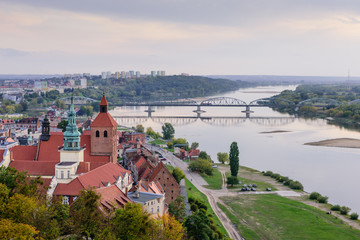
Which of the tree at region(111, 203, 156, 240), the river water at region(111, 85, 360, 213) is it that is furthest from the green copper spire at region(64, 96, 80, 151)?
the river water at region(111, 85, 360, 213)

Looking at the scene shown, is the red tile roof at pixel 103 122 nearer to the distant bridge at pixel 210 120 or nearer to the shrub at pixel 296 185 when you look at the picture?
the shrub at pixel 296 185

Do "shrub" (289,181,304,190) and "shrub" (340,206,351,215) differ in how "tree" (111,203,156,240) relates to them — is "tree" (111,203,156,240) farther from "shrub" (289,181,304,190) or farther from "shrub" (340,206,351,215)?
"shrub" (289,181,304,190)

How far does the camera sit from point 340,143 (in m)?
63.4

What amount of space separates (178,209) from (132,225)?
998 centimetres

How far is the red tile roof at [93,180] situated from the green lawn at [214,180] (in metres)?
12.9

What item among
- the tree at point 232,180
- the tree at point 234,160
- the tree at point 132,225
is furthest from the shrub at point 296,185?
the tree at point 132,225

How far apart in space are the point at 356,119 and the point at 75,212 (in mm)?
84936

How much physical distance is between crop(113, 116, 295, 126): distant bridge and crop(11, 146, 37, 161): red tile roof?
177ft

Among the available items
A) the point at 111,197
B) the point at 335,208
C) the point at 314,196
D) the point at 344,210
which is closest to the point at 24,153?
the point at 111,197

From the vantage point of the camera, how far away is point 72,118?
27.5m

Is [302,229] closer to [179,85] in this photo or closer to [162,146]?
[162,146]

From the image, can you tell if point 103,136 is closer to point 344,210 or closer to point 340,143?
point 344,210

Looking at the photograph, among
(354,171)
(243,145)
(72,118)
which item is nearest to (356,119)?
(243,145)

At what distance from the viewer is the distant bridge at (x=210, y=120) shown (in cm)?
8906
